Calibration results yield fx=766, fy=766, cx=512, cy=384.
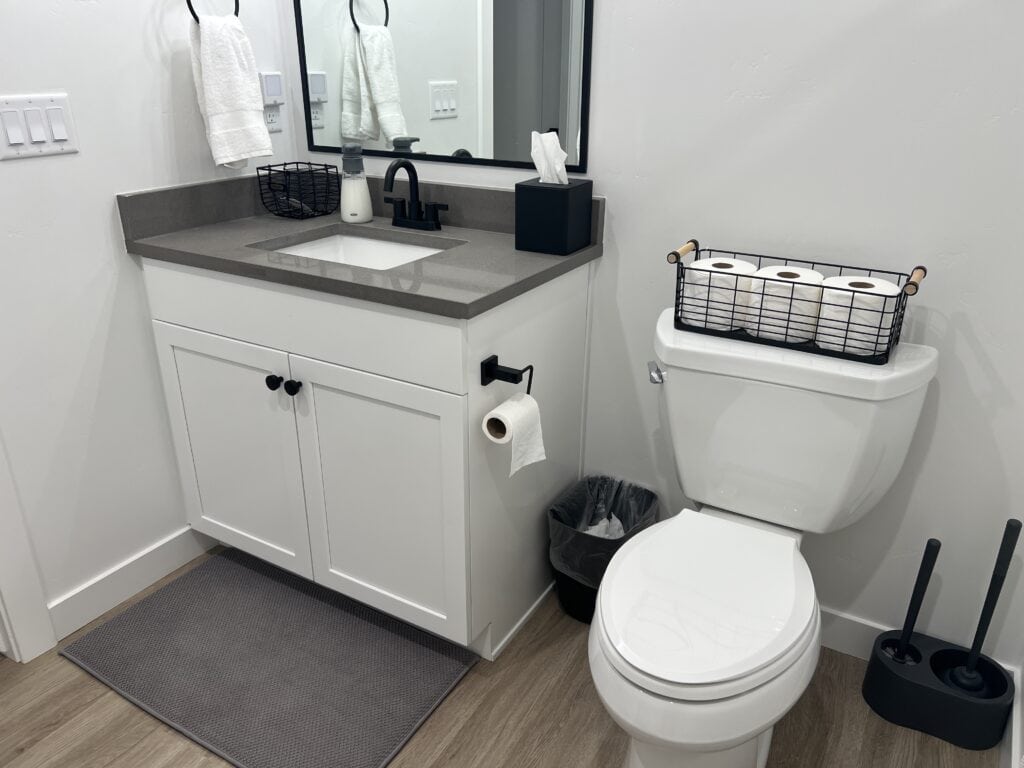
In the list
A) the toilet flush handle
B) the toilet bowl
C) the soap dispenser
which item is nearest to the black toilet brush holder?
the toilet bowl

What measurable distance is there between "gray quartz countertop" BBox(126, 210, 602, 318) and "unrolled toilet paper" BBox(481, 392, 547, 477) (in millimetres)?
206

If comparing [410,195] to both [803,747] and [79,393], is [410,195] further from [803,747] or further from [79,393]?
[803,747]

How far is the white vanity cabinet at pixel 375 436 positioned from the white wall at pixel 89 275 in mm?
101

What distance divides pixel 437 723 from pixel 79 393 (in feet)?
3.64

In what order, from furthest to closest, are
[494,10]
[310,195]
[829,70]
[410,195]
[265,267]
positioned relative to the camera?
[310,195]
[410,195]
[494,10]
[265,267]
[829,70]

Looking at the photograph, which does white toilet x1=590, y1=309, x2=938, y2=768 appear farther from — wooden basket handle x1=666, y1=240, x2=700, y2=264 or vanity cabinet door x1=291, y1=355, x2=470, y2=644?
vanity cabinet door x1=291, y1=355, x2=470, y2=644

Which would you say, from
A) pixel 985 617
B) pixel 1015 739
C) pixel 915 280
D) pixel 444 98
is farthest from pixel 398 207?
pixel 1015 739

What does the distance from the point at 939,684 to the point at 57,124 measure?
85.8 inches

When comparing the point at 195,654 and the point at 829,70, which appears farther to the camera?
the point at 195,654

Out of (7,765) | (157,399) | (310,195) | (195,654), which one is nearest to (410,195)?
(310,195)

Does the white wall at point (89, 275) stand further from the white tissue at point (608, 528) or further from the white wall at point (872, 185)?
the white tissue at point (608, 528)

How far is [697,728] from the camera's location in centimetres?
116

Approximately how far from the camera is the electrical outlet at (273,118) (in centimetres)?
204

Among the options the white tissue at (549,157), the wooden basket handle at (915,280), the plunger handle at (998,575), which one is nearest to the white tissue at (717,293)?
the wooden basket handle at (915,280)
